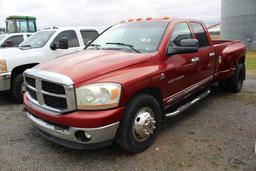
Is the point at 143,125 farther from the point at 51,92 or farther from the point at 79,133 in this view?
the point at 51,92

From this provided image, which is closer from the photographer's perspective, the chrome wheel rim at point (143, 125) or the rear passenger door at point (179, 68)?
the chrome wheel rim at point (143, 125)

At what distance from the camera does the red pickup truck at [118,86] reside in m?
2.76

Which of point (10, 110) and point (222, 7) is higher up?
point (222, 7)

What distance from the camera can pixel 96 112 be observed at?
2.75m

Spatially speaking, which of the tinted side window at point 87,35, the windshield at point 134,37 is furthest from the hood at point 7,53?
the windshield at point 134,37

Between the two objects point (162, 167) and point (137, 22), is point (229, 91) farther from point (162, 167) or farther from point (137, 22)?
point (162, 167)

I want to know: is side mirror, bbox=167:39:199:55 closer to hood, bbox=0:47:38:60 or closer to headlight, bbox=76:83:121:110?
headlight, bbox=76:83:121:110

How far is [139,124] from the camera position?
3.16 m

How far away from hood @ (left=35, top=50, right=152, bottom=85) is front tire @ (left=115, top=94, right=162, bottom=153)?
19.2 inches

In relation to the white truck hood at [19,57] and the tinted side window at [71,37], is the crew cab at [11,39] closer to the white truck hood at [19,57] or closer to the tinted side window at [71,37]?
the tinted side window at [71,37]

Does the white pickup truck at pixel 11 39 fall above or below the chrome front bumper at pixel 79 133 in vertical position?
above

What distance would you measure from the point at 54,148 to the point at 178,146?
68.9 inches

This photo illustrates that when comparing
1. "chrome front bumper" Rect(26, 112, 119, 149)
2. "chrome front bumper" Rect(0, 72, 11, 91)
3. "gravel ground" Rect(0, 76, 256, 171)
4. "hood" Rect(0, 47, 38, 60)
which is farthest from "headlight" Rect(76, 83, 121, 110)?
"hood" Rect(0, 47, 38, 60)

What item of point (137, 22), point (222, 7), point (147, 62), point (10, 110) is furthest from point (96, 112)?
point (222, 7)
